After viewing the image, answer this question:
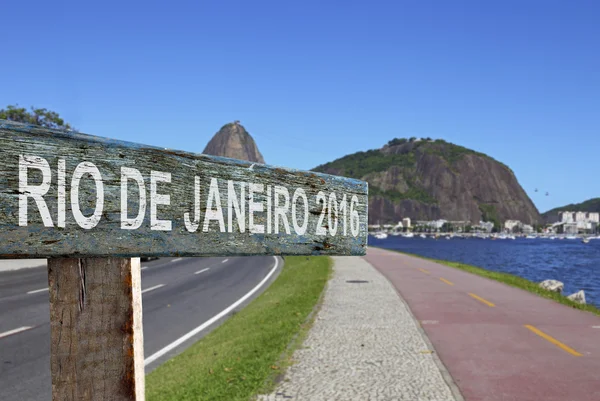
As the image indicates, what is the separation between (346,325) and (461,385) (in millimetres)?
3895

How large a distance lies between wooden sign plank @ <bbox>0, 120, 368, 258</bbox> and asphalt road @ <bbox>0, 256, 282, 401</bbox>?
5925mm

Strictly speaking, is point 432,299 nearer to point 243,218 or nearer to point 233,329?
point 233,329

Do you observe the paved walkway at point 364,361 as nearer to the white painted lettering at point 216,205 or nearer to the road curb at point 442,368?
the road curb at point 442,368

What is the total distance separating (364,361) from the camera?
23.8 feet

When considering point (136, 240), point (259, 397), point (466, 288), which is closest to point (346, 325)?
point (259, 397)

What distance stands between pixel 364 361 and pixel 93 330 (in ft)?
19.9

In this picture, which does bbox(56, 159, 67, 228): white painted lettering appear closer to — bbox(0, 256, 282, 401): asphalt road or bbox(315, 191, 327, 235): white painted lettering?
bbox(315, 191, 327, 235): white painted lettering

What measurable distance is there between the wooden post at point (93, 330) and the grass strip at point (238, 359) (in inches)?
167

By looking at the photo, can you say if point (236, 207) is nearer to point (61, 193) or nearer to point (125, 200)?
point (125, 200)

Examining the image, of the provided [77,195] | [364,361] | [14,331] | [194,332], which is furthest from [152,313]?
[77,195]

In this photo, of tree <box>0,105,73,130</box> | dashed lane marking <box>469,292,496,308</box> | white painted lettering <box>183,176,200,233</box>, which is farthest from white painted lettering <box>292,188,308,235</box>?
tree <box>0,105,73,130</box>

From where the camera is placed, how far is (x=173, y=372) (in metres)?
7.48

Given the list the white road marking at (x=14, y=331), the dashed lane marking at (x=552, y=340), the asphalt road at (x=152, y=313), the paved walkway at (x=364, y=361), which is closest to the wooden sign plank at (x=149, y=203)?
the paved walkway at (x=364, y=361)

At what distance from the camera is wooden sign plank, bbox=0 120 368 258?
1504 millimetres
